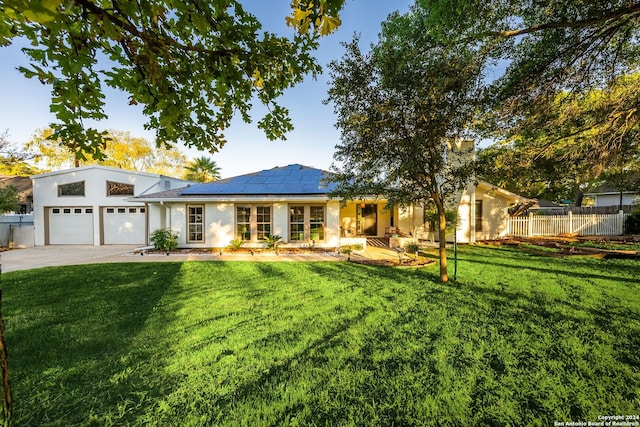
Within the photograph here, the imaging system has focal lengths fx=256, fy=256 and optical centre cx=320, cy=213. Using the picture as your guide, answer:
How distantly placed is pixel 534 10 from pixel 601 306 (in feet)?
19.3

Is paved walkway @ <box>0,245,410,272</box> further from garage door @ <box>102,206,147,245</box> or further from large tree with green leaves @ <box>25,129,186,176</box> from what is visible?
large tree with green leaves @ <box>25,129,186,176</box>

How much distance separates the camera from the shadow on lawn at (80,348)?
2.72m

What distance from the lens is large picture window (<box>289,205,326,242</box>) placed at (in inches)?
517

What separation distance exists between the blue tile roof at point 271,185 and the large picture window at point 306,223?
3.08 ft

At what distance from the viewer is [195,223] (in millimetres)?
13312

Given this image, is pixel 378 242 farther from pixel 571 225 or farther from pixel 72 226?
pixel 72 226

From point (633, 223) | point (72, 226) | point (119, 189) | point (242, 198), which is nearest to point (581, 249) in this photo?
point (633, 223)

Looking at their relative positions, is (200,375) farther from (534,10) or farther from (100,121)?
(534,10)

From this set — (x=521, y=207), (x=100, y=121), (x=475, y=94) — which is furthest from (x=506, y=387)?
(x=521, y=207)

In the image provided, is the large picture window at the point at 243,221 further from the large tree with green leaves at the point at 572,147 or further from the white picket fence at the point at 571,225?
the white picket fence at the point at 571,225

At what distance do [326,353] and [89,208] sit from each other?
724 inches

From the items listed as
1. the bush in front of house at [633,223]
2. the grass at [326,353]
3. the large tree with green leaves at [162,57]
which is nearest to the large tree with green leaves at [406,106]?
the grass at [326,353]

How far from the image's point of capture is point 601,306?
5.01 meters

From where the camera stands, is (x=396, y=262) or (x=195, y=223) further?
(x=195, y=223)
